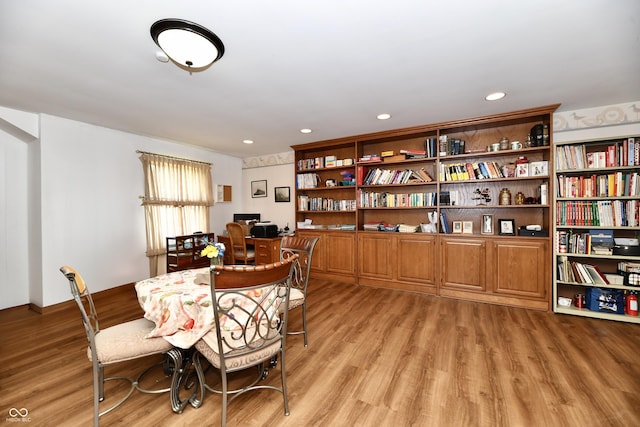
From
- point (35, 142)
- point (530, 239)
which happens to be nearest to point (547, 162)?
point (530, 239)

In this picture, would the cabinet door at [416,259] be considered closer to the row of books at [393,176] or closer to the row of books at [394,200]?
the row of books at [394,200]

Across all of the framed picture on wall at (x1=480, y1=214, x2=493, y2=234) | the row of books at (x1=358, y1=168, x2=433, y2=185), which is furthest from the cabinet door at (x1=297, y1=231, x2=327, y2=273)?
the framed picture on wall at (x1=480, y1=214, x2=493, y2=234)

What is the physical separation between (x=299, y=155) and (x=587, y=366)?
4404 millimetres

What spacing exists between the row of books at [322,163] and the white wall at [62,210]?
8.80 ft

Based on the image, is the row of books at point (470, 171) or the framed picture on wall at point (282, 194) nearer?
the row of books at point (470, 171)

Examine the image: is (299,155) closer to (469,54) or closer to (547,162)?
(469,54)

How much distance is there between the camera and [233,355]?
1429mm

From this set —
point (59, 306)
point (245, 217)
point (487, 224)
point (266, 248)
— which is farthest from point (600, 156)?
point (59, 306)

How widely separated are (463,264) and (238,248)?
3512 mm

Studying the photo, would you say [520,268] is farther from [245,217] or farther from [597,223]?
[245,217]

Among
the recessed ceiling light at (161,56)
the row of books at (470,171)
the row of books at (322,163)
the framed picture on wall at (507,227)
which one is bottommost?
the framed picture on wall at (507,227)

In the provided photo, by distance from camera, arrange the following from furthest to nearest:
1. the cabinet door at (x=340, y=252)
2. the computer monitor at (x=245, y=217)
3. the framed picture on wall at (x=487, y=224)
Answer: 1. the computer monitor at (x=245, y=217)
2. the cabinet door at (x=340, y=252)
3. the framed picture on wall at (x=487, y=224)

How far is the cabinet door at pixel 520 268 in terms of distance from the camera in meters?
3.10

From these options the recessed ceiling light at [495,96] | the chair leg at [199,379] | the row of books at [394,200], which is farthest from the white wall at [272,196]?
the chair leg at [199,379]
